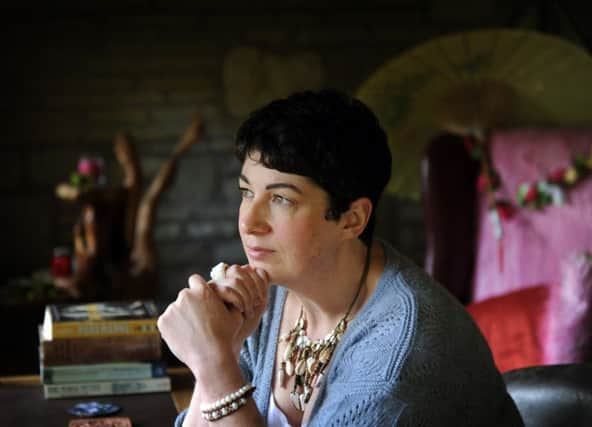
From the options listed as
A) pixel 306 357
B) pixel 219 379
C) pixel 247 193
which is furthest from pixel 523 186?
pixel 219 379

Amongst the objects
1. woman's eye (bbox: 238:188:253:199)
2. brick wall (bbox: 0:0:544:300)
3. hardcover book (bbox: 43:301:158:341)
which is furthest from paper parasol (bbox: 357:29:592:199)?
woman's eye (bbox: 238:188:253:199)

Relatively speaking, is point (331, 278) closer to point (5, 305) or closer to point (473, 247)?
point (473, 247)

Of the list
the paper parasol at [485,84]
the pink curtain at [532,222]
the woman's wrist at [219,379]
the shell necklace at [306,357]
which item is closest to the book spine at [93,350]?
the shell necklace at [306,357]

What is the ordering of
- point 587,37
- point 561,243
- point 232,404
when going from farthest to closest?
point 587,37
point 561,243
point 232,404

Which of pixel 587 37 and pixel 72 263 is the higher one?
pixel 587 37

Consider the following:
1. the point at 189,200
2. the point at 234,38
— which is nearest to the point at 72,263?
the point at 189,200

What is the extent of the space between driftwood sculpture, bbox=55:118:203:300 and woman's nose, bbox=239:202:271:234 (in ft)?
7.28

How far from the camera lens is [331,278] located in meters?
1.55

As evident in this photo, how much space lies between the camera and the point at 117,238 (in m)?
3.73

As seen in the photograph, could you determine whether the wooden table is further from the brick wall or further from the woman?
the brick wall

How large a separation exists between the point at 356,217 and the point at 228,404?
1.03 feet

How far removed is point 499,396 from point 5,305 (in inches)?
97.8

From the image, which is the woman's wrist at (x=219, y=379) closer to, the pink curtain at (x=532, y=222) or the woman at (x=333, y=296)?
the woman at (x=333, y=296)

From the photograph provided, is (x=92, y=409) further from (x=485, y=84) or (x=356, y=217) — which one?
(x=485, y=84)
